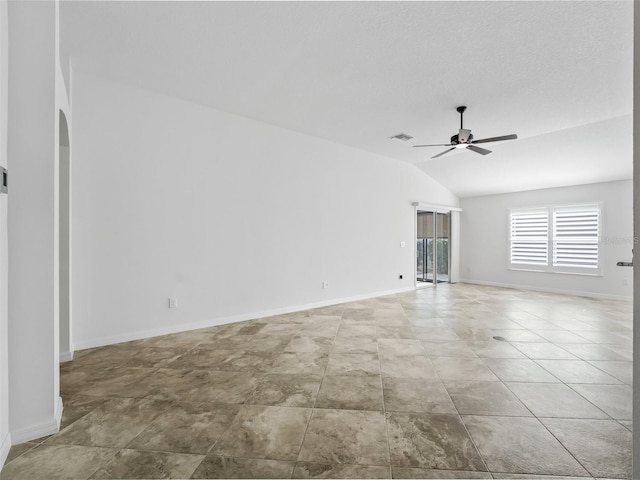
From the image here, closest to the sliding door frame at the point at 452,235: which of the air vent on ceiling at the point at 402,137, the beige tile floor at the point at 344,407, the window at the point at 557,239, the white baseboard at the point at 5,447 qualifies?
the window at the point at 557,239

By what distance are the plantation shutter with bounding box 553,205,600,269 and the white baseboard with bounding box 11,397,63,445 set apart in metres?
8.80

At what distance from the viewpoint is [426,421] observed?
193 centimetres

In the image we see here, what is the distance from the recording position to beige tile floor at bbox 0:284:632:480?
1.56 m

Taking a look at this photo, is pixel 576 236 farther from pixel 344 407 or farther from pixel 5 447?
pixel 5 447

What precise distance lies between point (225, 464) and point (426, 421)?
4.18 feet

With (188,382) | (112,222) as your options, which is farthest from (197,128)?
(188,382)

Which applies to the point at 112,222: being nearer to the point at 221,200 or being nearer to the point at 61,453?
the point at 221,200

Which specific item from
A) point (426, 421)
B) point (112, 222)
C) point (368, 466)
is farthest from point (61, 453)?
point (112, 222)

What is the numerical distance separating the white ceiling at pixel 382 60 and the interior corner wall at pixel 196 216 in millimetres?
381

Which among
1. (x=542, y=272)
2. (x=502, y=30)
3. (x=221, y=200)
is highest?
(x=502, y=30)

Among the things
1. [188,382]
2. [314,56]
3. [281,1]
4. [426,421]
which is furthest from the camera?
[314,56]

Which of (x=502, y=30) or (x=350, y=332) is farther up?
(x=502, y=30)

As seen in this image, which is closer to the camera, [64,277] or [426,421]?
[426,421]

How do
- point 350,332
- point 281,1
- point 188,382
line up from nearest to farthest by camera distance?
point 281,1, point 188,382, point 350,332
